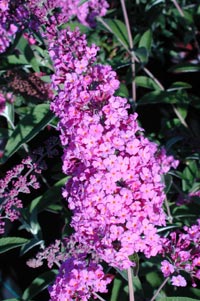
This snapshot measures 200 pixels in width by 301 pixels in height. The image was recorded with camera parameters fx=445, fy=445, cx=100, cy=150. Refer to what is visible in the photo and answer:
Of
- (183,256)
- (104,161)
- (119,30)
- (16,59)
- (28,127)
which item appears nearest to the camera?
(104,161)

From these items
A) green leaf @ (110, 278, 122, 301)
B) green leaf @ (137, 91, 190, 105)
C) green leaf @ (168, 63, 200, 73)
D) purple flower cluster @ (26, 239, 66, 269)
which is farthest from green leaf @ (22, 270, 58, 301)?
green leaf @ (168, 63, 200, 73)

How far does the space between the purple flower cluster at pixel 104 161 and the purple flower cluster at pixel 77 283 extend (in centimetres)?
8

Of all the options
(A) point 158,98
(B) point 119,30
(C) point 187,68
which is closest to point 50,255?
(A) point 158,98

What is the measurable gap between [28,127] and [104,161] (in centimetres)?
70

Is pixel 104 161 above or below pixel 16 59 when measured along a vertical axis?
below

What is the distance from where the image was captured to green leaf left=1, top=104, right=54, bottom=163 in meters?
1.79

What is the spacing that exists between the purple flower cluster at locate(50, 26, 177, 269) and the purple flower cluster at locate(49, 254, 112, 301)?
82 millimetres

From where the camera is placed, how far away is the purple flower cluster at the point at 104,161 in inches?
48.9

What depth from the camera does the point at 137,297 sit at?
5.67ft

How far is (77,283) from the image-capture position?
1328 millimetres

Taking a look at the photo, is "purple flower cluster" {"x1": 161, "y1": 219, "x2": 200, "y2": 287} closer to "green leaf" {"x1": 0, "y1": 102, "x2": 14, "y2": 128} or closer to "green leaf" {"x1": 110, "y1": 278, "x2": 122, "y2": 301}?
"green leaf" {"x1": 110, "y1": 278, "x2": 122, "y2": 301}

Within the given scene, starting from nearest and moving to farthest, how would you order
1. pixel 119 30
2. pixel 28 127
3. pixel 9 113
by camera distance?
pixel 28 127 → pixel 9 113 → pixel 119 30

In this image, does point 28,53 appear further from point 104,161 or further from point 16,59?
point 104,161

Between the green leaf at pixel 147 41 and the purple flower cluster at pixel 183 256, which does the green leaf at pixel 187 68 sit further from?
the purple flower cluster at pixel 183 256
